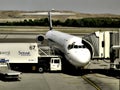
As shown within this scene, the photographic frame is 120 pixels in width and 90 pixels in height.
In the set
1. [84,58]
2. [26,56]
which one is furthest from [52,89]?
[26,56]

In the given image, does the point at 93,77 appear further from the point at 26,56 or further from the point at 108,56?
the point at 26,56

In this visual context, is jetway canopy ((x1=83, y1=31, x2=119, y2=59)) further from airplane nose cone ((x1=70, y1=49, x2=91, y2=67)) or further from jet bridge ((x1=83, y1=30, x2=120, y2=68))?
airplane nose cone ((x1=70, y1=49, x2=91, y2=67))

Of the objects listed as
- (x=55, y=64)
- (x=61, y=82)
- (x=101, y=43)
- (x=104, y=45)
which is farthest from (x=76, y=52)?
(x=61, y=82)

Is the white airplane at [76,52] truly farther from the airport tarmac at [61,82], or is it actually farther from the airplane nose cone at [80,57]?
the airport tarmac at [61,82]

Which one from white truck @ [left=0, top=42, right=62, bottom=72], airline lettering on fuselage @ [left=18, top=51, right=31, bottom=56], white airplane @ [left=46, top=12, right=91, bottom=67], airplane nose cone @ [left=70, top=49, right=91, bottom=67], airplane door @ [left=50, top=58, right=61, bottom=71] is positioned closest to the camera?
airplane nose cone @ [left=70, top=49, right=91, bottom=67]

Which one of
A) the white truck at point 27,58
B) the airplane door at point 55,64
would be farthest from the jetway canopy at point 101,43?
the white truck at point 27,58

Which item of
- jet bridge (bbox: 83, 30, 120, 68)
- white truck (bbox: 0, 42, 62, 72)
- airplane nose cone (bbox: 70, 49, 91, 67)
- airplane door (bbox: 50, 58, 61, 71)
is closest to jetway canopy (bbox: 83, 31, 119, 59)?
jet bridge (bbox: 83, 30, 120, 68)

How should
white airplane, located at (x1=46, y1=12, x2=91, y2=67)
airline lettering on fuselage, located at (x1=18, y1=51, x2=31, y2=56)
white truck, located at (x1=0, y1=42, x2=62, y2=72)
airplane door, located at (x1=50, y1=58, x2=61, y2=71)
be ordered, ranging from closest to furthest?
white airplane, located at (x1=46, y1=12, x2=91, y2=67) < white truck, located at (x1=0, y1=42, x2=62, y2=72) < airline lettering on fuselage, located at (x1=18, y1=51, x2=31, y2=56) < airplane door, located at (x1=50, y1=58, x2=61, y2=71)

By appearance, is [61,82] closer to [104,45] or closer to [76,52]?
[76,52]

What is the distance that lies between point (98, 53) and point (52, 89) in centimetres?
1261

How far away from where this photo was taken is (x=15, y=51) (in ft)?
133

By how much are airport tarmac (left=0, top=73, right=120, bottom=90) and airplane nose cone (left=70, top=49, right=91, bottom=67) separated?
1.57 metres

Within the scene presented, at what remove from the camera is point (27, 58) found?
4106cm

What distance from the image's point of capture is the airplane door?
41.8 metres
